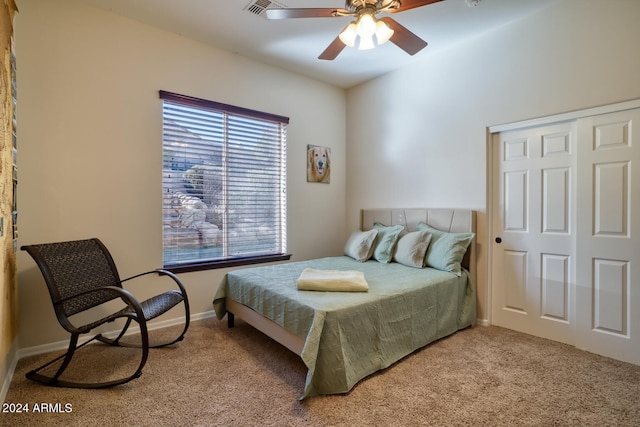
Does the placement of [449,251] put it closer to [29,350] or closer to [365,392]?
[365,392]

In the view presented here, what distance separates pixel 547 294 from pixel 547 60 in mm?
2074

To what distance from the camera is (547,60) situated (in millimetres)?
2561

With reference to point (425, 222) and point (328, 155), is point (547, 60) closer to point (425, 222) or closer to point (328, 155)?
point (425, 222)

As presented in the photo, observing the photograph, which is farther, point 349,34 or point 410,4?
point 349,34

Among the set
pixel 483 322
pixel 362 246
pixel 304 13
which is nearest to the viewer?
pixel 304 13

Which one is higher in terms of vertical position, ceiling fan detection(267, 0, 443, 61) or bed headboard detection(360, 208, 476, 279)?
ceiling fan detection(267, 0, 443, 61)

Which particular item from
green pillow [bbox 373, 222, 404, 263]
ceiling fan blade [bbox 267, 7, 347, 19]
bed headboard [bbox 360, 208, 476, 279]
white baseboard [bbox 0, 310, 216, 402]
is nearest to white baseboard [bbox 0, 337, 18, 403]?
white baseboard [bbox 0, 310, 216, 402]

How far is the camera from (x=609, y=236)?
2.29 meters

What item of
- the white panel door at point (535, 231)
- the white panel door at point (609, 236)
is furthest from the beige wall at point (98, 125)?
the white panel door at point (609, 236)

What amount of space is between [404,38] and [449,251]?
6.28 ft

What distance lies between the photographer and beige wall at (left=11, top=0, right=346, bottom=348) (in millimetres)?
2334

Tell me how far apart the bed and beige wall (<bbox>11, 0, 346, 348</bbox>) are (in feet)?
3.74

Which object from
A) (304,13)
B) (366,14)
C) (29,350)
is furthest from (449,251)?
(29,350)

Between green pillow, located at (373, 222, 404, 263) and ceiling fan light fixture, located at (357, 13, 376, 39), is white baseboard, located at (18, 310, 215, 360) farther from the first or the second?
ceiling fan light fixture, located at (357, 13, 376, 39)
